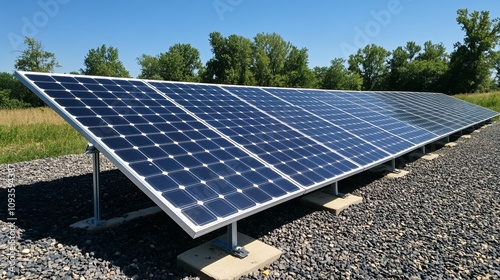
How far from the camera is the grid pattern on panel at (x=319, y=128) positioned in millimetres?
8766

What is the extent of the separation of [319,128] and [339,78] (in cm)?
7704

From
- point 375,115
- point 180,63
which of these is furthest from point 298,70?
point 375,115

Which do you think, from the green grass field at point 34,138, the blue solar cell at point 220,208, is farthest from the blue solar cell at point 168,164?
the green grass field at point 34,138

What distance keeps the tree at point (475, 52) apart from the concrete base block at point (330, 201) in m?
62.2

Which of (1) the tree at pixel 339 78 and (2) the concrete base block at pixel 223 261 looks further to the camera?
(1) the tree at pixel 339 78

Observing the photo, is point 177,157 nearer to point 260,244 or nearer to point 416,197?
point 260,244

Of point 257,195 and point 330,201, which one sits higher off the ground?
point 257,195

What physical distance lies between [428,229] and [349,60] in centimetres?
9269

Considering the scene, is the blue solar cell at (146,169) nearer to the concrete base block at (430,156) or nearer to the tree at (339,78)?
the concrete base block at (430,156)

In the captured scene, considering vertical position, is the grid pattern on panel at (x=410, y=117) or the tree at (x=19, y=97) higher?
the tree at (x=19, y=97)

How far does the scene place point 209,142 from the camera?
659cm

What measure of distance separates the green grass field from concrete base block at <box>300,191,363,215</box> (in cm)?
1126

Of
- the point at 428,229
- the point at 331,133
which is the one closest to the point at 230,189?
the point at 428,229

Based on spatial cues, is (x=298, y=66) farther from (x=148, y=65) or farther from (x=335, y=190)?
(x=335, y=190)
